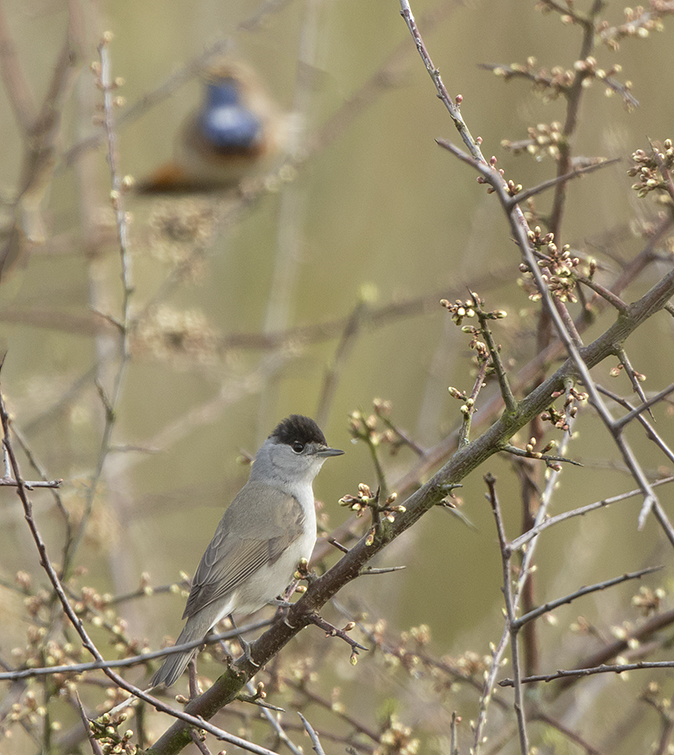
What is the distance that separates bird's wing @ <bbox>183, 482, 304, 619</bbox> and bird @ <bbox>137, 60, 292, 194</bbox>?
6.26 ft

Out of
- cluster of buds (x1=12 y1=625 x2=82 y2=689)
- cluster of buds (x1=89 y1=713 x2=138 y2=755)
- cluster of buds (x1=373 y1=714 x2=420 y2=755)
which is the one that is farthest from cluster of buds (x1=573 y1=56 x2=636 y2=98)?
cluster of buds (x1=12 y1=625 x2=82 y2=689)

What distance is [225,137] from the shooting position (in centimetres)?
476

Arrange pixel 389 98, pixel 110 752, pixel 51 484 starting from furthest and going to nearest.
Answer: pixel 389 98
pixel 110 752
pixel 51 484

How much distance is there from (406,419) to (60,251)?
12.5 ft

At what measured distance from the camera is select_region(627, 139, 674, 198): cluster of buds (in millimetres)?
1750

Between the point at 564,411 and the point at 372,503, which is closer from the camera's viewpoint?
the point at 372,503

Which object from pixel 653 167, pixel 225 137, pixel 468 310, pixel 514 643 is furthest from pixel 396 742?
pixel 225 137

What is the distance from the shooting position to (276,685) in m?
2.67

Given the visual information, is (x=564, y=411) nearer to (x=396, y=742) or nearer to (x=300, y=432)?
(x=396, y=742)

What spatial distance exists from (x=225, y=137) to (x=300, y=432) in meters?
2.03

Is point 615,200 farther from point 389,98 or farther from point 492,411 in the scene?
point 492,411

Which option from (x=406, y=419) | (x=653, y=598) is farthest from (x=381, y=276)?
(x=653, y=598)

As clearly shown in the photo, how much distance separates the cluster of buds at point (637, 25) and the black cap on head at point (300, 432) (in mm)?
1791

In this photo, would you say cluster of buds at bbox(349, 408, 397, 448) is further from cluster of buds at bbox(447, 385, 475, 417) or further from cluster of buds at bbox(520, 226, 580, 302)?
cluster of buds at bbox(520, 226, 580, 302)
